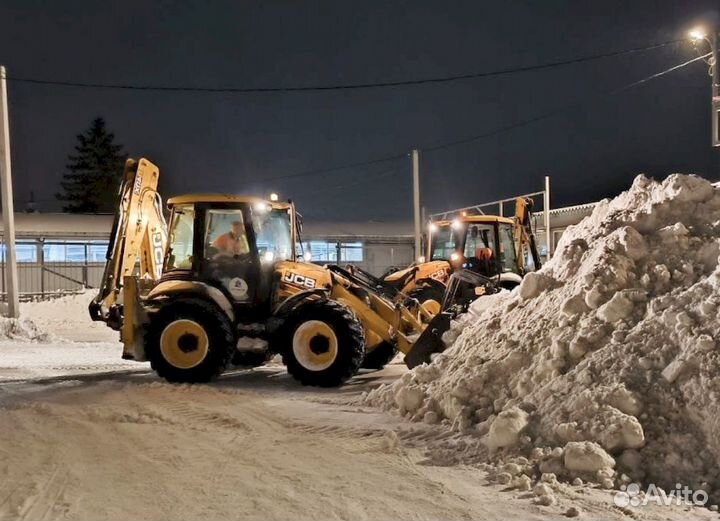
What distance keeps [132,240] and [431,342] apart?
16.2ft

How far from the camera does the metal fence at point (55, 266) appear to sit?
25703 mm

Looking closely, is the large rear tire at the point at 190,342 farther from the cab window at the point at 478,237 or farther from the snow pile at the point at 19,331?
the snow pile at the point at 19,331

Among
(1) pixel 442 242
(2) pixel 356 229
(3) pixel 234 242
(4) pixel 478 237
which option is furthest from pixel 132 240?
(2) pixel 356 229

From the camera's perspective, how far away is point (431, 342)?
8.72 metres

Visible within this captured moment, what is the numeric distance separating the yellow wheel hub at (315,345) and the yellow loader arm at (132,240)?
281 centimetres

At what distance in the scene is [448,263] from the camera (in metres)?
13.8

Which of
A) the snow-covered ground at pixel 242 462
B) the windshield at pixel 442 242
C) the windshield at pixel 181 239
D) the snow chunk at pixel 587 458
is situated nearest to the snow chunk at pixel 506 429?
the snow-covered ground at pixel 242 462

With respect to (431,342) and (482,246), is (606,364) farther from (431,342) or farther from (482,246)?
(482,246)

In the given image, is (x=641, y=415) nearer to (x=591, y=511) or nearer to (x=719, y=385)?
(x=719, y=385)

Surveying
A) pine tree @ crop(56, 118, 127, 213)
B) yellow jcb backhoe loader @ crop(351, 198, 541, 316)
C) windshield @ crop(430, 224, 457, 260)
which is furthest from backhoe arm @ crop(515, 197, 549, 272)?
pine tree @ crop(56, 118, 127, 213)

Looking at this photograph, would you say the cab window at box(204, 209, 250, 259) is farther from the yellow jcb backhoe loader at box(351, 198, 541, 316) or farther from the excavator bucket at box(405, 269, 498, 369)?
the yellow jcb backhoe loader at box(351, 198, 541, 316)

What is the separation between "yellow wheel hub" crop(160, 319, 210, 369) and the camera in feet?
30.8

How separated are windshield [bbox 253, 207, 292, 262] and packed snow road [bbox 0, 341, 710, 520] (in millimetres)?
2108

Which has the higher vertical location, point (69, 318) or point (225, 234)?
point (225, 234)
